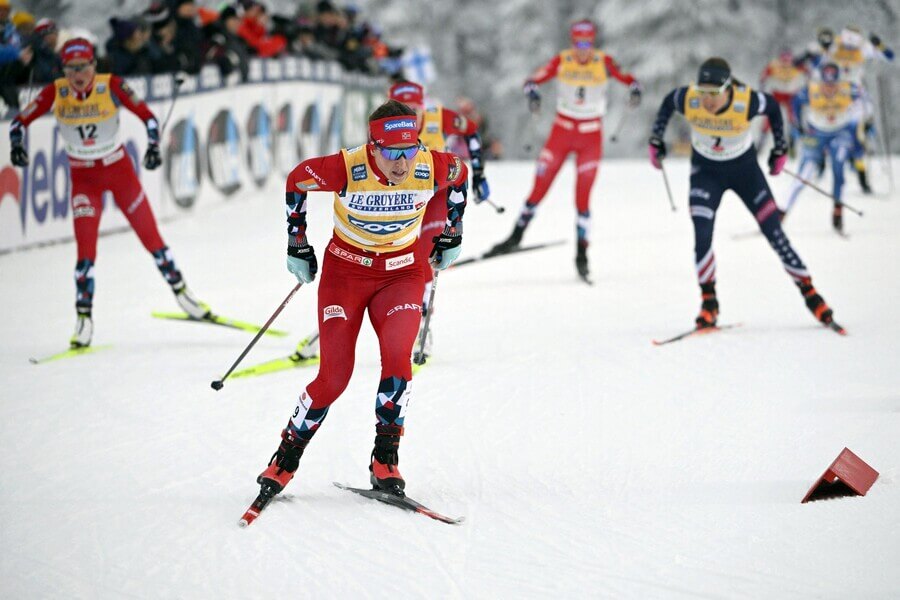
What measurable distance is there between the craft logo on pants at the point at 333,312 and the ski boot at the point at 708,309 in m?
4.11

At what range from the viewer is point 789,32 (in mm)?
33875

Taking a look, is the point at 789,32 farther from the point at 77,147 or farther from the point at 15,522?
the point at 15,522

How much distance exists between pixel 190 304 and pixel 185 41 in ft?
20.8

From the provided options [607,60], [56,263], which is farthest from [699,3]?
[56,263]

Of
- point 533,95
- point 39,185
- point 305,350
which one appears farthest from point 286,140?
point 305,350

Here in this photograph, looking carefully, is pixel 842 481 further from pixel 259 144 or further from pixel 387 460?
pixel 259 144

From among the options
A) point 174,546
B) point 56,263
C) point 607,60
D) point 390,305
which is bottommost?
point 56,263

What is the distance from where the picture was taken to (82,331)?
7875 mm

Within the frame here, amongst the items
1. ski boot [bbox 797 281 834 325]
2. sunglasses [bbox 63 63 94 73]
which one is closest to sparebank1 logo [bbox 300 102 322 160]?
sunglasses [bbox 63 63 94 73]

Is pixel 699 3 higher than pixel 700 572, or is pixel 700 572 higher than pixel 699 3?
pixel 699 3

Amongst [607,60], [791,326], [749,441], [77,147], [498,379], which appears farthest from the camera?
[607,60]

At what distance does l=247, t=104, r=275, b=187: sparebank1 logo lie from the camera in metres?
16.0

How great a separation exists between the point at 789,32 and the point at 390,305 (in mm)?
31931

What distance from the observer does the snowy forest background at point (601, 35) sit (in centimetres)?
3222
